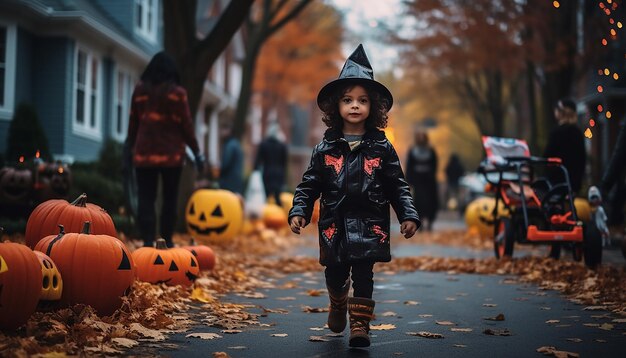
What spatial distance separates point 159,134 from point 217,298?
7.09 ft

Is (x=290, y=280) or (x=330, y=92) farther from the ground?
(x=330, y=92)

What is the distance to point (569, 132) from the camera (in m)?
11.3

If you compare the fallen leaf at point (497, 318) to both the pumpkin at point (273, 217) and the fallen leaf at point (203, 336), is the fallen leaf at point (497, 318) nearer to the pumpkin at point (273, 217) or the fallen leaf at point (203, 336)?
the fallen leaf at point (203, 336)

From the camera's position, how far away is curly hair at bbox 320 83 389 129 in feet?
19.2

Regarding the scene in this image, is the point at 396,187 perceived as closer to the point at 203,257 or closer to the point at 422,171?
the point at 203,257

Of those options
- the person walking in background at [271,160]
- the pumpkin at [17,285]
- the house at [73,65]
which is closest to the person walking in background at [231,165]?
the person walking in background at [271,160]

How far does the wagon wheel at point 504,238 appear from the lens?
1095cm

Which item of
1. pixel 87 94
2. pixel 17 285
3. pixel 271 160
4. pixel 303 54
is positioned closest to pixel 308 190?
pixel 17 285

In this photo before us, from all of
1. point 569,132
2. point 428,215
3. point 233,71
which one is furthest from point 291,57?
point 569,132

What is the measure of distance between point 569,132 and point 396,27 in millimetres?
18321

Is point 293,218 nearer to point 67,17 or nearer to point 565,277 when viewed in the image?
point 565,277

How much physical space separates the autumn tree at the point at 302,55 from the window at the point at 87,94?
53.1 ft

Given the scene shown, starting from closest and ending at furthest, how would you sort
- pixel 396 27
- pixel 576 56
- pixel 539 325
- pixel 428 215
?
pixel 539 325 → pixel 576 56 → pixel 428 215 → pixel 396 27

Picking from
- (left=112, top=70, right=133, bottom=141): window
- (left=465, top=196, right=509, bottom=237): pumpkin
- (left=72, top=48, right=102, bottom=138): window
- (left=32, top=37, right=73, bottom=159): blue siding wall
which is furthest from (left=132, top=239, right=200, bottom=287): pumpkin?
(left=112, top=70, right=133, bottom=141): window
